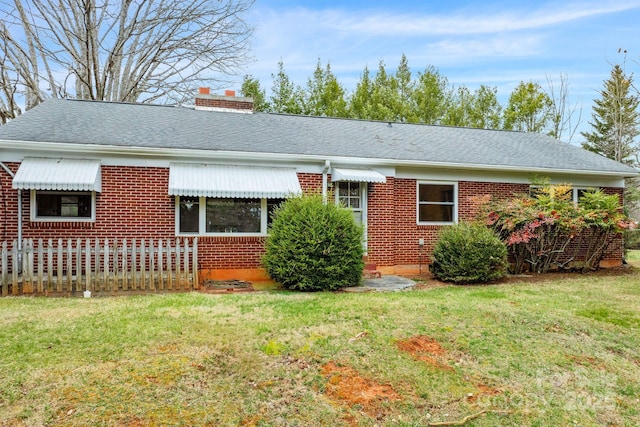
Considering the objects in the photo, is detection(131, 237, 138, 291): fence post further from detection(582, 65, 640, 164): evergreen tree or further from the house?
A: detection(582, 65, 640, 164): evergreen tree

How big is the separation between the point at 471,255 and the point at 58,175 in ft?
32.8

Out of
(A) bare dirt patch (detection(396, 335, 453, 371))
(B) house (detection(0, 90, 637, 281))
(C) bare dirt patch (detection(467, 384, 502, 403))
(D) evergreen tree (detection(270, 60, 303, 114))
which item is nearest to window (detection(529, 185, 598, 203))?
(B) house (detection(0, 90, 637, 281))

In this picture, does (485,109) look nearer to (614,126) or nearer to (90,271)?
(614,126)

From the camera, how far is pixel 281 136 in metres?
13.2

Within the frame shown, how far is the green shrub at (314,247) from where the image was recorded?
967 centimetres

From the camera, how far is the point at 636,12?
50.9ft

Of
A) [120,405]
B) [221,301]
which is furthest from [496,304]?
[120,405]

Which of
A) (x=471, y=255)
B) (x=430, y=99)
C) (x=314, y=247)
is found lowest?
(x=471, y=255)

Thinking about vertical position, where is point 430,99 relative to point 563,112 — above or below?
above

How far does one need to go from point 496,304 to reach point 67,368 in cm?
700

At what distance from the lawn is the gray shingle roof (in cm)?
468

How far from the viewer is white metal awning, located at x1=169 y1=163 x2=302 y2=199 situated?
34.2 feet

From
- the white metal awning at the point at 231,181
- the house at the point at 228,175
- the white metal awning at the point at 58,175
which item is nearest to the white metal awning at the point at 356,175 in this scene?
the house at the point at 228,175

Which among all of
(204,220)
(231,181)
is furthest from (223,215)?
(231,181)
